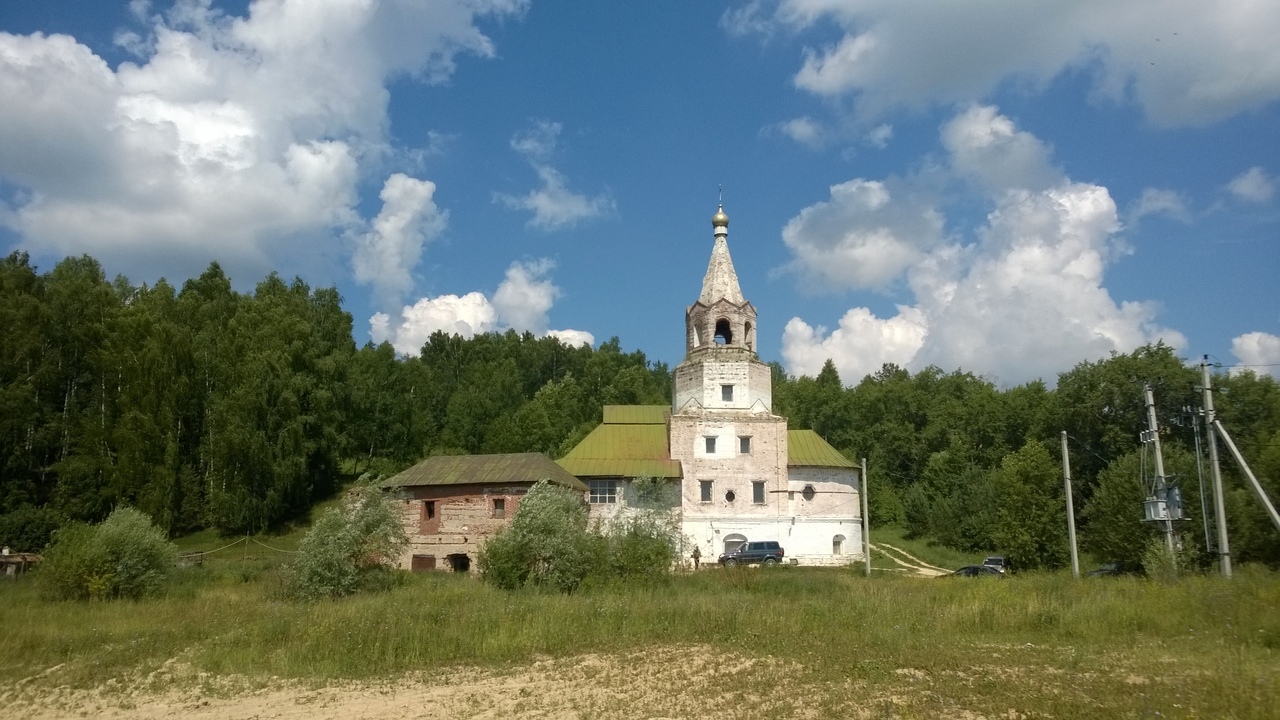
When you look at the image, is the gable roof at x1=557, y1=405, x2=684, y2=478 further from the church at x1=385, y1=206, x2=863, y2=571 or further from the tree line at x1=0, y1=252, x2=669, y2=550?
the tree line at x1=0, y1=252, x2=669, y2=550

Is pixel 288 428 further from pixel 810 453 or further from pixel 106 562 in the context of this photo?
pixel 810 453

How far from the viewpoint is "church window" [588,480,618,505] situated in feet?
121

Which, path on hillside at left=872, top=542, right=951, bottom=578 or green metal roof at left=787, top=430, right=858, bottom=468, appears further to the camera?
green metal roof at left=787, top=430, right=858, bottom=468

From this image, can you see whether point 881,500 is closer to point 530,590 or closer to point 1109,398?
point 1109,398

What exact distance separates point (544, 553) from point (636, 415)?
19334 mm

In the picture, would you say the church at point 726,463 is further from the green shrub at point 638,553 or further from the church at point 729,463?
the green shrub at point 638,553

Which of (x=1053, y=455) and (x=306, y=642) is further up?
(x=1053, y=455)

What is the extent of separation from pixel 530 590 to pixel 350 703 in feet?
30.7

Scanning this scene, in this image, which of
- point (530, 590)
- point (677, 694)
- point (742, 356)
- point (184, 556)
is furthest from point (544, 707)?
point (742, 356)

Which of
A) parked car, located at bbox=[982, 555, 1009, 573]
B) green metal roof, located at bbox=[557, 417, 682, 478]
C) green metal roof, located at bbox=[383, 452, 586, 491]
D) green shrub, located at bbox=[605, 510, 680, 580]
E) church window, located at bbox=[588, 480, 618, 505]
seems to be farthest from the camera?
church window, located at bbox=[588, 480, 618, 505]

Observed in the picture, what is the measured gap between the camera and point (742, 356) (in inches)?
1506

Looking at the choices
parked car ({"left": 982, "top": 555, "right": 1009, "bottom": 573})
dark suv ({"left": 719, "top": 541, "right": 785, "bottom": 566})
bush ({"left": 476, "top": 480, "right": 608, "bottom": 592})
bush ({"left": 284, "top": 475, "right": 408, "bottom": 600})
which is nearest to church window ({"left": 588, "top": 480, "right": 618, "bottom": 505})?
dark suv ({"left": 719, "top": 541, "right": 785, "bottom": 566})

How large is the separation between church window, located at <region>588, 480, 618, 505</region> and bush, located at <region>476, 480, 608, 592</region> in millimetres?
13610

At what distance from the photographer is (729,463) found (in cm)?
3759
